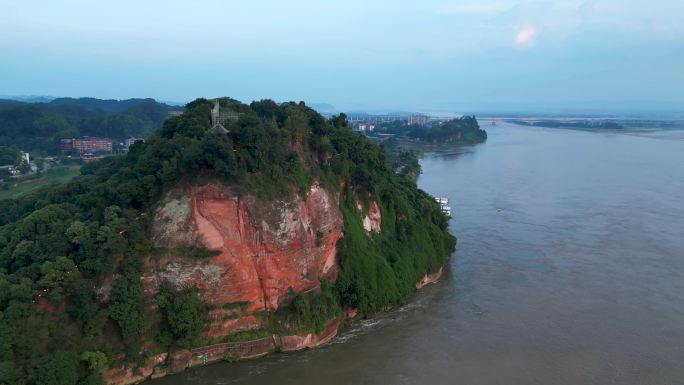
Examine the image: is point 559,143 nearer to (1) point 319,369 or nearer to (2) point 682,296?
(2) point 682,296

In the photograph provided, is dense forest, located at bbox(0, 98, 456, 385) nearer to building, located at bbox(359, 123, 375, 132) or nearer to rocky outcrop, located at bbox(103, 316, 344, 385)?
rocky outcrop, located at bbox(103, 316, 344, 385)

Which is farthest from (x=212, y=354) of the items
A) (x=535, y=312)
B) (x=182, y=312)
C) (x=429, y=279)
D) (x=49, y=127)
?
(x=49, y=127)

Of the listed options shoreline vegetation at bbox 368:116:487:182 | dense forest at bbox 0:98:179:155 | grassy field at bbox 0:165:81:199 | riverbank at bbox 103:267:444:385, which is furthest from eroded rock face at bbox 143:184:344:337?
shoreline vegetation at bbox 368:116:487:182

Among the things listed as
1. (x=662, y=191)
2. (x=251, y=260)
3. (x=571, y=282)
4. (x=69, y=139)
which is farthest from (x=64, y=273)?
(x=69, y=139)

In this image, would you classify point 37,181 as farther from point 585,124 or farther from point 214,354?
point 585,124

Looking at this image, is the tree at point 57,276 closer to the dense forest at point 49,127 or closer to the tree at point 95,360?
the tree at point 95,360
